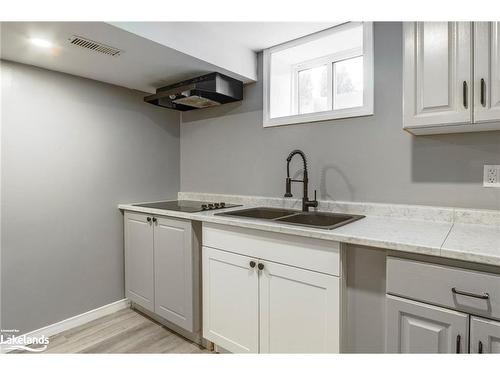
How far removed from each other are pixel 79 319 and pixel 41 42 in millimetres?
1953

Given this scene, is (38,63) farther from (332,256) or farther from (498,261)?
(498,261)

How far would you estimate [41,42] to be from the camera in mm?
1604

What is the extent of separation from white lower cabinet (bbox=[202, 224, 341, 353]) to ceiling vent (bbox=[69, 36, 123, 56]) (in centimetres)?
121

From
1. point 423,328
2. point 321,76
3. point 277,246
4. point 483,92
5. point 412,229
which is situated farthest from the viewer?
point 321,76

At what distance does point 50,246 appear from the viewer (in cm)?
205

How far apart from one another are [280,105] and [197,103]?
73 centimetres

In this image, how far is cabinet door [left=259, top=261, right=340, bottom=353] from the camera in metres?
1.33

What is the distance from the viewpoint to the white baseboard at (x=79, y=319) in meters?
2.01

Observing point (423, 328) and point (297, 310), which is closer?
point (423, 328)

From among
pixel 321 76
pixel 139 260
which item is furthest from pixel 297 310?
pixel 321 76

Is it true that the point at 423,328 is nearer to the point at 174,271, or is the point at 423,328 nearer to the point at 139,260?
the point at 174,271

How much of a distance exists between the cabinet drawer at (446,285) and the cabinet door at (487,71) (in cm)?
69

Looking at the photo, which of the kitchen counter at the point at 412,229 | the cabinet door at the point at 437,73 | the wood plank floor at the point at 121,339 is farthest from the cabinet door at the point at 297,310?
the cabinet door at the point at 437,73

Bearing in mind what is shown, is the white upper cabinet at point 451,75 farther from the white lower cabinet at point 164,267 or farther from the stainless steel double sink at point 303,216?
the white lower cabinet at point 164,267
